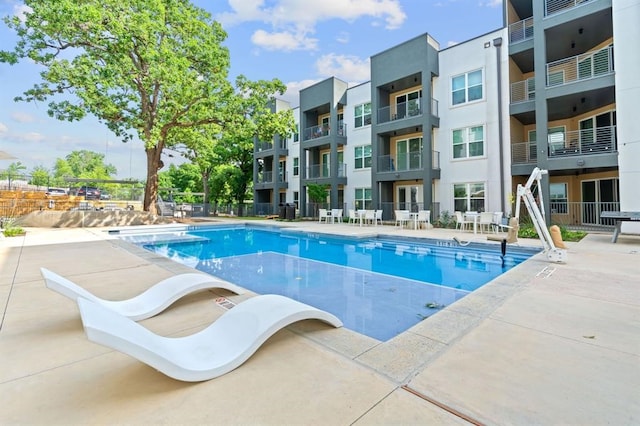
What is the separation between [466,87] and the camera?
16.1m

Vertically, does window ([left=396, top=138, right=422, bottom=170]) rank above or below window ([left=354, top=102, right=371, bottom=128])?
below

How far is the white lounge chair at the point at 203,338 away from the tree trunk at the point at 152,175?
17.0 meters

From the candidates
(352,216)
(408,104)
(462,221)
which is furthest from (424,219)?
(408,104)

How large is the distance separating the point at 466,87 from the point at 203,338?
17.4 m

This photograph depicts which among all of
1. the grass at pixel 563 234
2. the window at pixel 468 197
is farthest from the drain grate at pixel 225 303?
the window at pixel 468 197

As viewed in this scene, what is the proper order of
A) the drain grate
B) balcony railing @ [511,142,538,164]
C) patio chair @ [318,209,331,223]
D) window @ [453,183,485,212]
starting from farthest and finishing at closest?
patio chair @ [318,209,331,223], window @ [453,183,485,212], balcony railing @ [511,142,538,164], the drain grate

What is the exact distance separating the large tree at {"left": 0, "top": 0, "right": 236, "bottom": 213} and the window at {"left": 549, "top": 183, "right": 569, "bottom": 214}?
17256 millimetres

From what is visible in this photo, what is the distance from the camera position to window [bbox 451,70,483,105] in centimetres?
1566

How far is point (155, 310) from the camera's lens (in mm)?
3639

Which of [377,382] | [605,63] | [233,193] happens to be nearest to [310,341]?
[377,382]

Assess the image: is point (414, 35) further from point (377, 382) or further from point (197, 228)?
point (377, 382)

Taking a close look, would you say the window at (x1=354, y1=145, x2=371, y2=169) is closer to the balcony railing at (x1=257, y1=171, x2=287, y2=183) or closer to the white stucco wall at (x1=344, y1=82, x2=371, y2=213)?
the white stucco wall at (x1=344, y1=82, x2=371, y2=213)

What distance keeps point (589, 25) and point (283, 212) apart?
17196 millimetres

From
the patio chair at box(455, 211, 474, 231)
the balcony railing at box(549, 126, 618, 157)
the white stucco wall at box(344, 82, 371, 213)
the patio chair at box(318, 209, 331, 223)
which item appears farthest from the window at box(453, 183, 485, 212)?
the patio chair at box(318, 209, 331, 223)
